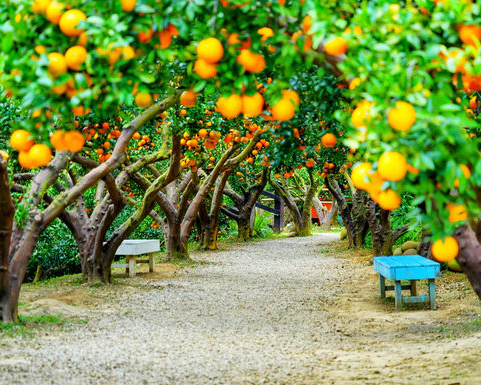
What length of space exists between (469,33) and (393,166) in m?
0.65

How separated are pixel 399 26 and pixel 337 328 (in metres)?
5.18

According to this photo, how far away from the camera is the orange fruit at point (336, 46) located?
2242mm

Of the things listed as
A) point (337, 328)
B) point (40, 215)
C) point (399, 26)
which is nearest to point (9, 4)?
point (399, 26)

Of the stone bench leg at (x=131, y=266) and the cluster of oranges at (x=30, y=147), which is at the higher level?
the cluster of oranges at (x=30, y=147)

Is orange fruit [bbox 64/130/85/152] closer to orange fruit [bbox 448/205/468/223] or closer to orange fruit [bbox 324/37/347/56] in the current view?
orange fruit [bbox 324/37/347/56]

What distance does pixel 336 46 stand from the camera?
2.26 metres

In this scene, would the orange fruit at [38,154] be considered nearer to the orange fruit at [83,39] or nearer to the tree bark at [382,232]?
the orange fruit at [83,39]

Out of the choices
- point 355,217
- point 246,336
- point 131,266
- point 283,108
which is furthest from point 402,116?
point 355,217

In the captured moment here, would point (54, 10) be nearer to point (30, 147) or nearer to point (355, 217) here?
point (30, 147)

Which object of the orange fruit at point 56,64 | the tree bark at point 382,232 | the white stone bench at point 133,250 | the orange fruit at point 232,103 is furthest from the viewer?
the tree bark at point 382,232

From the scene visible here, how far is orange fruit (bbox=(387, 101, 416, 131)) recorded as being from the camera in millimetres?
1967

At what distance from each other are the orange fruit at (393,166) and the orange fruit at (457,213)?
318 millimetres

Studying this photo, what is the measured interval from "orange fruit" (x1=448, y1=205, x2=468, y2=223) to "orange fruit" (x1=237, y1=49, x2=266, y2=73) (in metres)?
0.98

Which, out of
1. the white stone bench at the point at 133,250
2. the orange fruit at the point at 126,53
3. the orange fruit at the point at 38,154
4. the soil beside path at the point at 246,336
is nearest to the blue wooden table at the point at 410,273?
the soil beside path at the point at 246,336
